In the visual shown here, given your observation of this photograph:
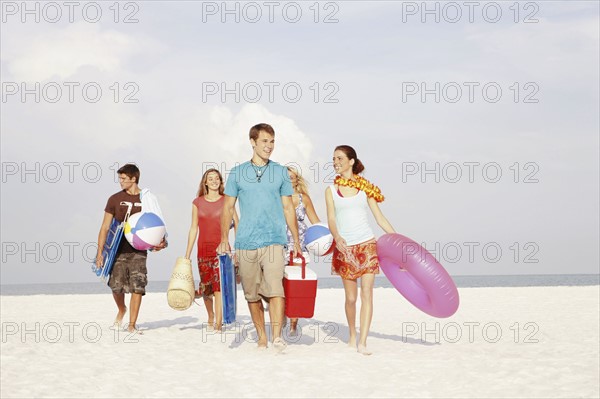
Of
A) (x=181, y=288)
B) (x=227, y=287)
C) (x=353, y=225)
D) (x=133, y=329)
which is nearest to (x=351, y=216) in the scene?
(x=353, y=225)

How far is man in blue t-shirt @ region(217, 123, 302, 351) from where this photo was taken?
7629 mm

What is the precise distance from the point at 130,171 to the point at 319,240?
2.99m

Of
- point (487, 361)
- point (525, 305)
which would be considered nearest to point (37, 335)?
point (487, 361)

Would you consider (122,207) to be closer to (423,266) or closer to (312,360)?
(312,360)

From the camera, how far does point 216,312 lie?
9.63 m

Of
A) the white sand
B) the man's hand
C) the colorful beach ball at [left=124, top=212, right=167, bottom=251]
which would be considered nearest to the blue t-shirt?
the white sand

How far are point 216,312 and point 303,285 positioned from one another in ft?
7.37

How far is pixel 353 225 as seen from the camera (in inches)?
311

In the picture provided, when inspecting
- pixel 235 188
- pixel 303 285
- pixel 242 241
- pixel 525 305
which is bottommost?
pixel 525 305

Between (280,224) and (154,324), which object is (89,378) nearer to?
(280,224)

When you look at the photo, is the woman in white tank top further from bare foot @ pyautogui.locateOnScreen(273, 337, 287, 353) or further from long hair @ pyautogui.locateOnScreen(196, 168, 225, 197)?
long hair @ pyautogui.locateOnScreen(196, 168, 225, 197)

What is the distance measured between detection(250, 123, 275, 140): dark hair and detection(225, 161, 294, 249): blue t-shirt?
0.34 meters

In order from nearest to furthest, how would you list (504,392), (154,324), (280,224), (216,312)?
1. (504,392)
2. (280,224)
3. (216,312)
4. (154,324)

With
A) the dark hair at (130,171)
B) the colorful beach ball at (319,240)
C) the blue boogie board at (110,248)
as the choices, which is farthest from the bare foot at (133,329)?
the colorful beach ball at (319,240)
